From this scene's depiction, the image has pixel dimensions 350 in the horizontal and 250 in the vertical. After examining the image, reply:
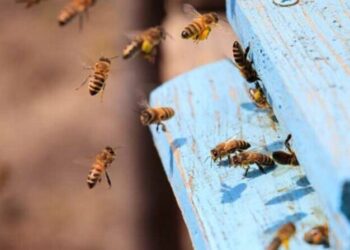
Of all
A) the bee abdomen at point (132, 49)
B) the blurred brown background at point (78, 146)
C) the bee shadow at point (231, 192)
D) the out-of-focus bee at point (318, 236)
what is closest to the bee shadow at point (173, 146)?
the bee shadow at point (231, 192)

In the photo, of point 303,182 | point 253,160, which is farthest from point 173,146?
point 303,182

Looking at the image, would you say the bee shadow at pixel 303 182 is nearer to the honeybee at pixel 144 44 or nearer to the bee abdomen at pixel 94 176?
the bee abdomen at pixel 94 176

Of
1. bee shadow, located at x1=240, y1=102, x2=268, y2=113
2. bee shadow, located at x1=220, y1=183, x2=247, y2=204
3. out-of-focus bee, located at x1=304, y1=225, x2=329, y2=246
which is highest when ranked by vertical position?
out-of-focus bee, located at x1=304, y1=225, x2=329, y2=246

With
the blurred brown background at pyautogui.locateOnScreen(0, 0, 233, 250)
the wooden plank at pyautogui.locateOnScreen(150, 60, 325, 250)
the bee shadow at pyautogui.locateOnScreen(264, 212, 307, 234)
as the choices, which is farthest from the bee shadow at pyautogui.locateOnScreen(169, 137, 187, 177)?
the blurred brown background at pyautogui.locateOnScreen(0, 0, 233, 250)

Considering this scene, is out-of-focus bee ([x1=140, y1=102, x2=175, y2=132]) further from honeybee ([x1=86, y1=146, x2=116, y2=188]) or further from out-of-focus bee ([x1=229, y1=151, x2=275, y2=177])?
out-of-focus bee ([x1=229, y1=151, x2=275, y2=177])

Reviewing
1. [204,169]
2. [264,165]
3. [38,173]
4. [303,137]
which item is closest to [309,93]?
[303,137]

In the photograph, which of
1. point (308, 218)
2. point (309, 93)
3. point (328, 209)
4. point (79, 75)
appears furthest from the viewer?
point (79, 75)

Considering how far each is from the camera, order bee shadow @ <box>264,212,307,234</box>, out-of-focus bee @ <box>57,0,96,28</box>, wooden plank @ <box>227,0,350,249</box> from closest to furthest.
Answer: wooden plank @ <box>227,0,350,249</box> < bee shadow @ <box>264,212,307,234</box> < out-of-focus bee @ <box>57,0,96,28</box>

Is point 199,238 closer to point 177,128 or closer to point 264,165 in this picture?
point 264,165
